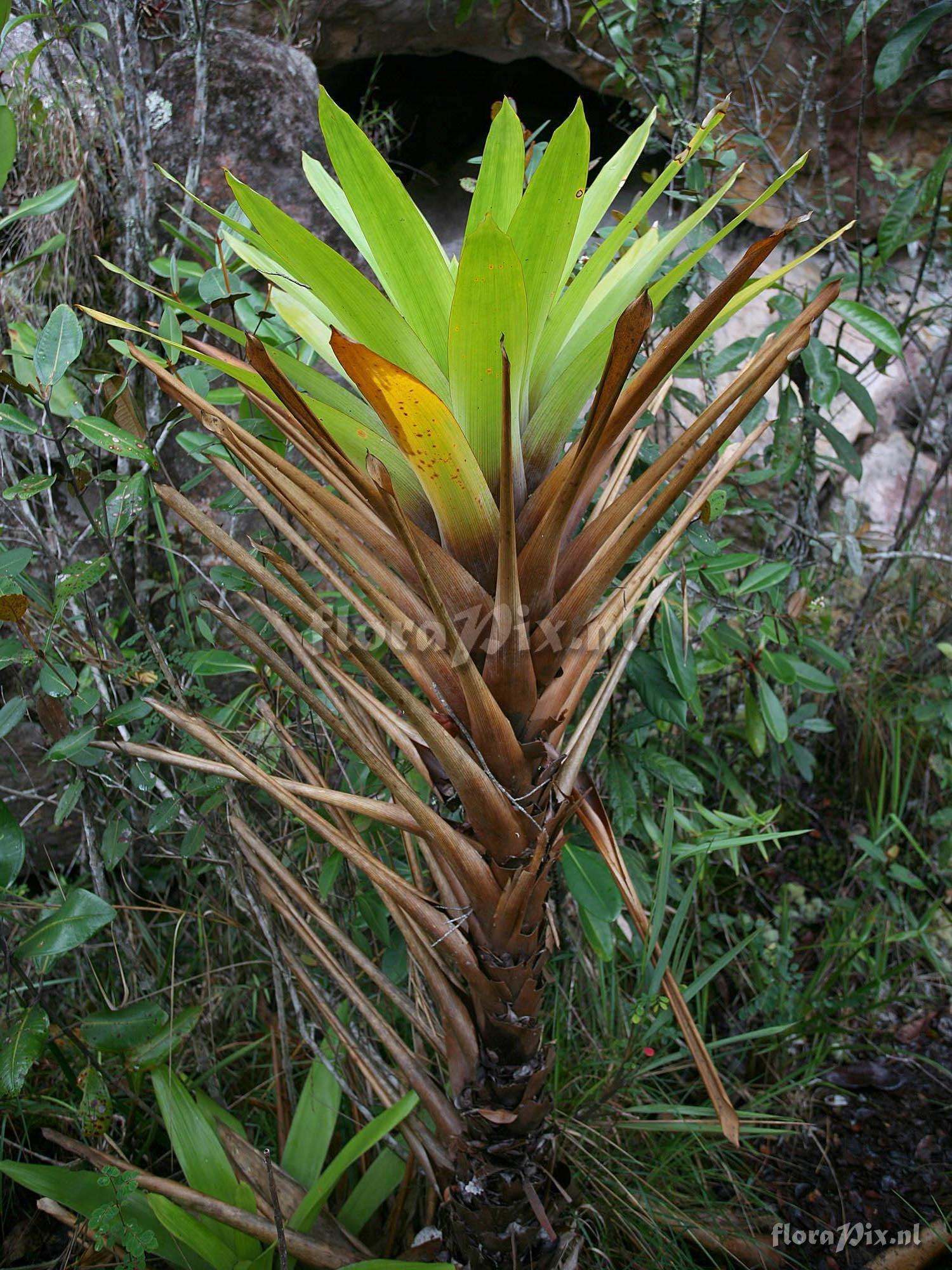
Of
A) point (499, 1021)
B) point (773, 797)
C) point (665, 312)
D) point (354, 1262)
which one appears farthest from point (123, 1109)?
point (665, 312)

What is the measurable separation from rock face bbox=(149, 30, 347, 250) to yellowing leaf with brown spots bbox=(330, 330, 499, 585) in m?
1.57

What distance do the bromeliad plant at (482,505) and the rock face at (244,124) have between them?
137 cm

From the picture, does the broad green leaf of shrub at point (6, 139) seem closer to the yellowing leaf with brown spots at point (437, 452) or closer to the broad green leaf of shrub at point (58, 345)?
the broad green leaf of shrub at point (58, 345)

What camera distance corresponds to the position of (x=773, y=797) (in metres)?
1.90

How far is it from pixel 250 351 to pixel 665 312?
1127mm

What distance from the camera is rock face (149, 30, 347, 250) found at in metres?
1.80

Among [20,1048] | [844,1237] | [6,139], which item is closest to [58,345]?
[6,139]

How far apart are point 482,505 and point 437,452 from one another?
7 centimetres

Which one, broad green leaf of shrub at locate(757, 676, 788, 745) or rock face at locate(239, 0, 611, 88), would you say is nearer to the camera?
broad green leaf of shrub at locate(757, 676, 788, 745)

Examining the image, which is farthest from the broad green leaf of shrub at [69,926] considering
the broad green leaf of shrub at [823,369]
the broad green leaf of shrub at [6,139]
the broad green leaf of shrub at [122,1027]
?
the broad green leaf of shrub at [823,369]

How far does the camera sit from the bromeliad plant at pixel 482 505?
19.9 inches

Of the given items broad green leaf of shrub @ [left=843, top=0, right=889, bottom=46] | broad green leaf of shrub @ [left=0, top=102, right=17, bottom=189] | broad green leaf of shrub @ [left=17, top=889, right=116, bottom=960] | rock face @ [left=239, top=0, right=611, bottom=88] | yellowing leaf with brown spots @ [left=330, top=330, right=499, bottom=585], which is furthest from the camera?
rock face @ [left=239, top=0, right=611, bottom=88]

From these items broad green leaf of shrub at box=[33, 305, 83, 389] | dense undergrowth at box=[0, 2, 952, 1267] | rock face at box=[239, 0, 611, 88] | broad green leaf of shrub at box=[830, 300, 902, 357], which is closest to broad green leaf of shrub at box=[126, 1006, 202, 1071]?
dense undergrowth at box=[0, 2, 952, 1267]

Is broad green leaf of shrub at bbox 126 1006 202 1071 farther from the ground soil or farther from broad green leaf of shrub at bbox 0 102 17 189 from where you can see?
broad green leaf of shrub at bbox 0 102 17 189
